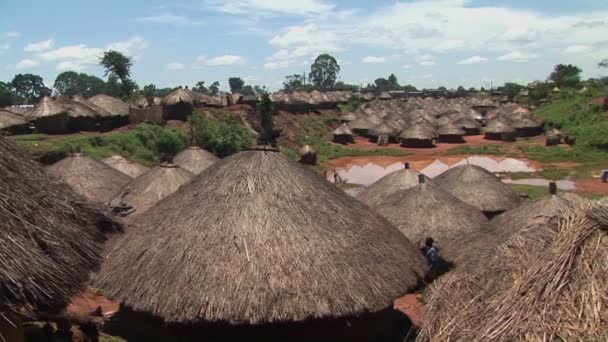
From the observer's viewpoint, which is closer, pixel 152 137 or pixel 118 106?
pixel 152 137

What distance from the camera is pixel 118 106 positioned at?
37.2 meters

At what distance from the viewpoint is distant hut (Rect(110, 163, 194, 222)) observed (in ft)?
56.0

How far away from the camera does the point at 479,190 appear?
19438 millimetres

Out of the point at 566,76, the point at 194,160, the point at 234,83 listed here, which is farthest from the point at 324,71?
the point at 194,160

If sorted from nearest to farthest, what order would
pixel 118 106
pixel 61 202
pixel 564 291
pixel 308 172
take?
pixel 564 291
pixel 61 202
pixel 308 172
pixel 118 106

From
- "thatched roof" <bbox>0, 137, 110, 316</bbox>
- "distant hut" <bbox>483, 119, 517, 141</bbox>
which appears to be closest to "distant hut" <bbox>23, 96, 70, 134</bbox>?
"thatched roof" <bbox>0, 137, 110, 316</bbox>

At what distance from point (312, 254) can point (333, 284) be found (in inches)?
23.1

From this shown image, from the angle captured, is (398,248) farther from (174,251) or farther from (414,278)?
(174,251)

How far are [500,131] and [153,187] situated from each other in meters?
41.4

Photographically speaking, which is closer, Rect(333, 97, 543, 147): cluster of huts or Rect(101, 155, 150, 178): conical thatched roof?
Rect(101, 155, 150, 178): conical thatched roof

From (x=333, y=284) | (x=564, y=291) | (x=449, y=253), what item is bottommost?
(x=449, y=253)

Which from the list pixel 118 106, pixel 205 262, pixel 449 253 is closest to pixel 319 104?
pixel 118 106

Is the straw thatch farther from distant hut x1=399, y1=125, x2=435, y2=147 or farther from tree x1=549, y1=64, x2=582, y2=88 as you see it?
tree x1=549, y1=64, x2=582, y2=88

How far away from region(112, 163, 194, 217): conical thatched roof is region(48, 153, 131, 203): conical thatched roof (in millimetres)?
636
